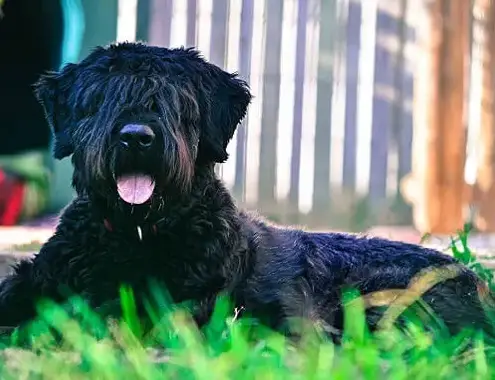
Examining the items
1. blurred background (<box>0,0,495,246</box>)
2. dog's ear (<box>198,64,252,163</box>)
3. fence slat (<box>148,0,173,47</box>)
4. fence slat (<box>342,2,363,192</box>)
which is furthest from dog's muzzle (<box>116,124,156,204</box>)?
fence slat (<box>342,2,363,192</box>)

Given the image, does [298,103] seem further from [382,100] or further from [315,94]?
[382,100]

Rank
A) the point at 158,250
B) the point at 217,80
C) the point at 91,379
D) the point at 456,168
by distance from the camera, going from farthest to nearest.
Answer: the point at 456,168 < the point at 217,80 < the point at 158,250 < the point at 91,379

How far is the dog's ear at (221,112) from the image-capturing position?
384 centimetres

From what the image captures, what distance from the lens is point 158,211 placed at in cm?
359

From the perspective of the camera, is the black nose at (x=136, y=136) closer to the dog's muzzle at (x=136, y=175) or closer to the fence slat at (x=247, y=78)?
the dog's muzzle at (x=136, y=175)

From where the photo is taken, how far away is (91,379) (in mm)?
2459

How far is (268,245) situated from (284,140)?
3116mm

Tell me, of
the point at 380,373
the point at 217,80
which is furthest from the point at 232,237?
the point at 380,373

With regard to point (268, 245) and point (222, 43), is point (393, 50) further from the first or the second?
point (268, 245)

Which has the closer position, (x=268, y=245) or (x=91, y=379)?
(x=91, y=379)

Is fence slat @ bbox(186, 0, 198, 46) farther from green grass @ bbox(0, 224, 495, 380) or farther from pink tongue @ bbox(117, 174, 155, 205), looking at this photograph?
green grass @ bbox(0, 224, 495, 380)

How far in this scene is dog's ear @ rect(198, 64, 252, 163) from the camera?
384 centimetres

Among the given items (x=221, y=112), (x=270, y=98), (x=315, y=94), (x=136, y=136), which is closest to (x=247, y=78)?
(x=270, y=98)

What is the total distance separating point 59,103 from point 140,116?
0.58 metres
